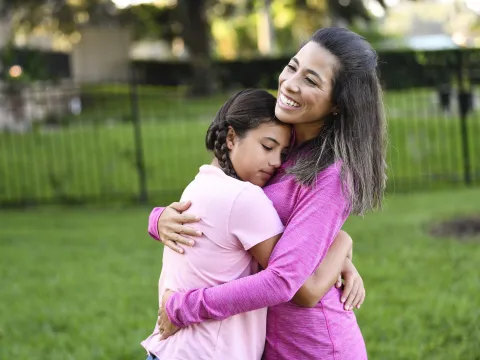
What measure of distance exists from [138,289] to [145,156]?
27.5 feet

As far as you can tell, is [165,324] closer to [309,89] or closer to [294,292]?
[294,292]

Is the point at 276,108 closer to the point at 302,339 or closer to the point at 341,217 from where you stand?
the point at 341,217

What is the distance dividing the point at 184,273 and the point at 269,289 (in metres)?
0.28

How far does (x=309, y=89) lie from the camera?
237 cm

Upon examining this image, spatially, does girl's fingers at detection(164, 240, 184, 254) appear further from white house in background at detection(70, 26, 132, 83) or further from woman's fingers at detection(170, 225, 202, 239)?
white house in background at detection(70, 26, 132, 83)

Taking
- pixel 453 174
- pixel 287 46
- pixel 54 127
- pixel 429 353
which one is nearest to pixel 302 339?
pixel 429 353

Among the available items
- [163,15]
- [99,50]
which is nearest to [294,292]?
[163,15]

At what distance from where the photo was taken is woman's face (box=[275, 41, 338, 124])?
7.75 feet

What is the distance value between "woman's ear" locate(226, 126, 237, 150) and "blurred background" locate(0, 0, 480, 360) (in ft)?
1.75

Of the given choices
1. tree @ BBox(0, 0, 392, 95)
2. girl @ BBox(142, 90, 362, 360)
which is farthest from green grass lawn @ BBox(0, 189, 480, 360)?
tree @ BBox(0, 0, 392, 95)

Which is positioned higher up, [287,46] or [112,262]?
[287,46]

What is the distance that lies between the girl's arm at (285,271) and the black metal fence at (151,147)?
26.7 feet

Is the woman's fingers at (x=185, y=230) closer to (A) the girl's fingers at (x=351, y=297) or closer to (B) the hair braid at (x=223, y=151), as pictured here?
(B) the hair braid at (x=223, y=151)

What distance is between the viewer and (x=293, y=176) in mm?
2316
